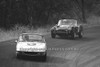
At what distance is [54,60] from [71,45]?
257 inches

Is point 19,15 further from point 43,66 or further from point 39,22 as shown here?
point 43,66

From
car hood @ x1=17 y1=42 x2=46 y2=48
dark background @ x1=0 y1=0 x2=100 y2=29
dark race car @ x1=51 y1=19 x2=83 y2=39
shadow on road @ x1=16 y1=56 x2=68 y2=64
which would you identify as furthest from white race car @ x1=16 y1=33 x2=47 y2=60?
dark background @ x1=0 y1=0 x2=100 y2=29

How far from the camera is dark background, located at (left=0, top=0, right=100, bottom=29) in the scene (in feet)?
146

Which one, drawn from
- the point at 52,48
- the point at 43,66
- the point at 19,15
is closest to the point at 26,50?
the point at 43,66

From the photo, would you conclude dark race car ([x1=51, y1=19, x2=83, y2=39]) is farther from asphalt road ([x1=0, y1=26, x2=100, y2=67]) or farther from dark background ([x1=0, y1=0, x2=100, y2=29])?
dark background ([x1=0, y1=0, x2=100, y2=29])

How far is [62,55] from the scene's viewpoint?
849 inches

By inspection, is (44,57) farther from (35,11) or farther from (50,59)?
(35,11)

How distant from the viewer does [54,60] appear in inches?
764

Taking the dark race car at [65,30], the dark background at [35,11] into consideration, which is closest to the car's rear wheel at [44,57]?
the dark race car at [65,30]

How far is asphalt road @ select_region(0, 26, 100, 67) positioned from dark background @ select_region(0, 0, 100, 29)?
17.2 metres

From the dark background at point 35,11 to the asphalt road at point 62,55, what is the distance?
17172 millimetres

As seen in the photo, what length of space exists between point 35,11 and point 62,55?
2621 cm

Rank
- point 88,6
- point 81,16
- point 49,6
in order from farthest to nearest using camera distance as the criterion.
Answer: point 88,6 < point 81,16 < point 49,6

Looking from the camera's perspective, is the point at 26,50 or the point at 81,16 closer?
the point at 26,50
